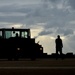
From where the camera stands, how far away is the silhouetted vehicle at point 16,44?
Answer: 34.9 metres

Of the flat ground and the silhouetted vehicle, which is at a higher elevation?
the silhouetted vehicle

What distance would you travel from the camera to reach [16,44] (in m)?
35.2

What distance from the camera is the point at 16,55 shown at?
34.0 m

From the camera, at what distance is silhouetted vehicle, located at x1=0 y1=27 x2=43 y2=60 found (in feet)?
115

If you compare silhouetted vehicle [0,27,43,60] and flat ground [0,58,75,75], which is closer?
flat ground [0,58,75,75]
